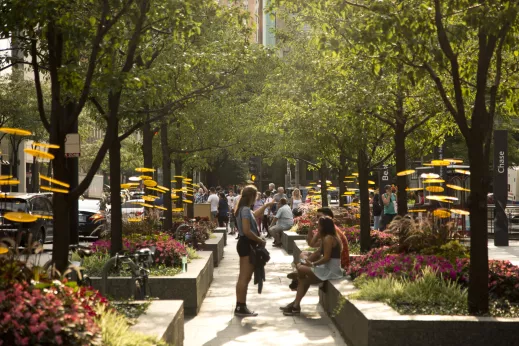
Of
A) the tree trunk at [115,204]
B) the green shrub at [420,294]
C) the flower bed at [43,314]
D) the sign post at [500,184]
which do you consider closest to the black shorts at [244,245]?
the tree trunk at [115,204]

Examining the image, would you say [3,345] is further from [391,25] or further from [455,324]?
[391,25]

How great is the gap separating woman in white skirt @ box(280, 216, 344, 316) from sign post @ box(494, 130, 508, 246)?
14.4 metres

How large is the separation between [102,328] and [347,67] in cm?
880

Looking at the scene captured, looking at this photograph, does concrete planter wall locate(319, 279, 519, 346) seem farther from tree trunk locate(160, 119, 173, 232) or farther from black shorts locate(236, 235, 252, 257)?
tree trunk locate(160, 119, 173, 232)

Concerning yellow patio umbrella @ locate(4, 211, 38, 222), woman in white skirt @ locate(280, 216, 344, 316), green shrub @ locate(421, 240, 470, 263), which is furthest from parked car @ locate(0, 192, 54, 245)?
yellow patio umbrella @ locate(4, 211, 38, 222)

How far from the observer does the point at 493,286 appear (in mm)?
10633

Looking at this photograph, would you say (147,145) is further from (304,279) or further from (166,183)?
(304,279)

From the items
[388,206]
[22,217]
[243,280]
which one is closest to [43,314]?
[22,217]

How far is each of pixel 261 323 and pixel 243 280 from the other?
84 cm

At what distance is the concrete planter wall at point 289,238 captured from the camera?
26328mm

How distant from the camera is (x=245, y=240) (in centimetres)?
1350

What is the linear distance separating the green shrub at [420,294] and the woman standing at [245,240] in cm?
258

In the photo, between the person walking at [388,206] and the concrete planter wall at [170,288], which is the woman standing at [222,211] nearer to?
the person walking at [388,206]

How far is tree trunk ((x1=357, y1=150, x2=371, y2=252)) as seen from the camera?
18500 mm
